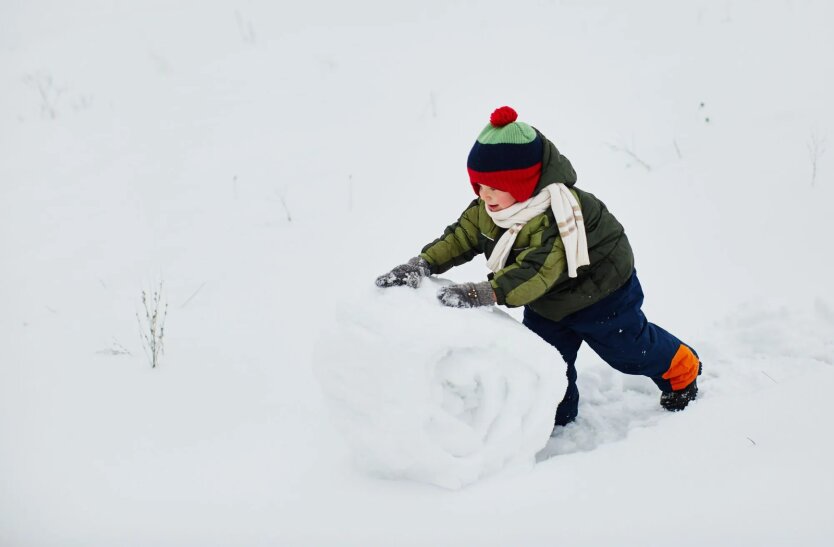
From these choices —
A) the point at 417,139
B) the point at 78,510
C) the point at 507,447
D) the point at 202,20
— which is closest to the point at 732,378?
the point at 507,447

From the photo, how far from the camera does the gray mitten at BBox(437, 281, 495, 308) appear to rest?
2152 millimetres

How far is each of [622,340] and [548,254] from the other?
60cm

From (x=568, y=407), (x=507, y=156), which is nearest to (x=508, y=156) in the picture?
(x=507, y=156)

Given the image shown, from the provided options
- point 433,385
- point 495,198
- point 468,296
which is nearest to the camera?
point 433,385

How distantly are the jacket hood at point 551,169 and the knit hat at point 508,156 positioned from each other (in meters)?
0.02

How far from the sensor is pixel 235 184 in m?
4.78

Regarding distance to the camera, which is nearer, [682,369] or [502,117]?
[502,117]

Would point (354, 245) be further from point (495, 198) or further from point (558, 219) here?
point (558, 219)

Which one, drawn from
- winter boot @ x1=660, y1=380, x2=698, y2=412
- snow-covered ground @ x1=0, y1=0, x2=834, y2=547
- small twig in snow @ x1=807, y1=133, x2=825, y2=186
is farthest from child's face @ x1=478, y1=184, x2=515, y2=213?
small twig in snow @ x1=807, y1=133, x2=825, y2=186

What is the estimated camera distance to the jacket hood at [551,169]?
88.0 inches

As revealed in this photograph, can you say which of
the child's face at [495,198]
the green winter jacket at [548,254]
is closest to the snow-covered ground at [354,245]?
the green winter jacket at [548,254]

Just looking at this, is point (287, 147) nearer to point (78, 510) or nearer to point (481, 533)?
point (78, 510)

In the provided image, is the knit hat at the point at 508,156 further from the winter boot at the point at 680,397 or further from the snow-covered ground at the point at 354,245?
the winter boot at the point at 680,397

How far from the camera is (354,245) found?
161 inches
